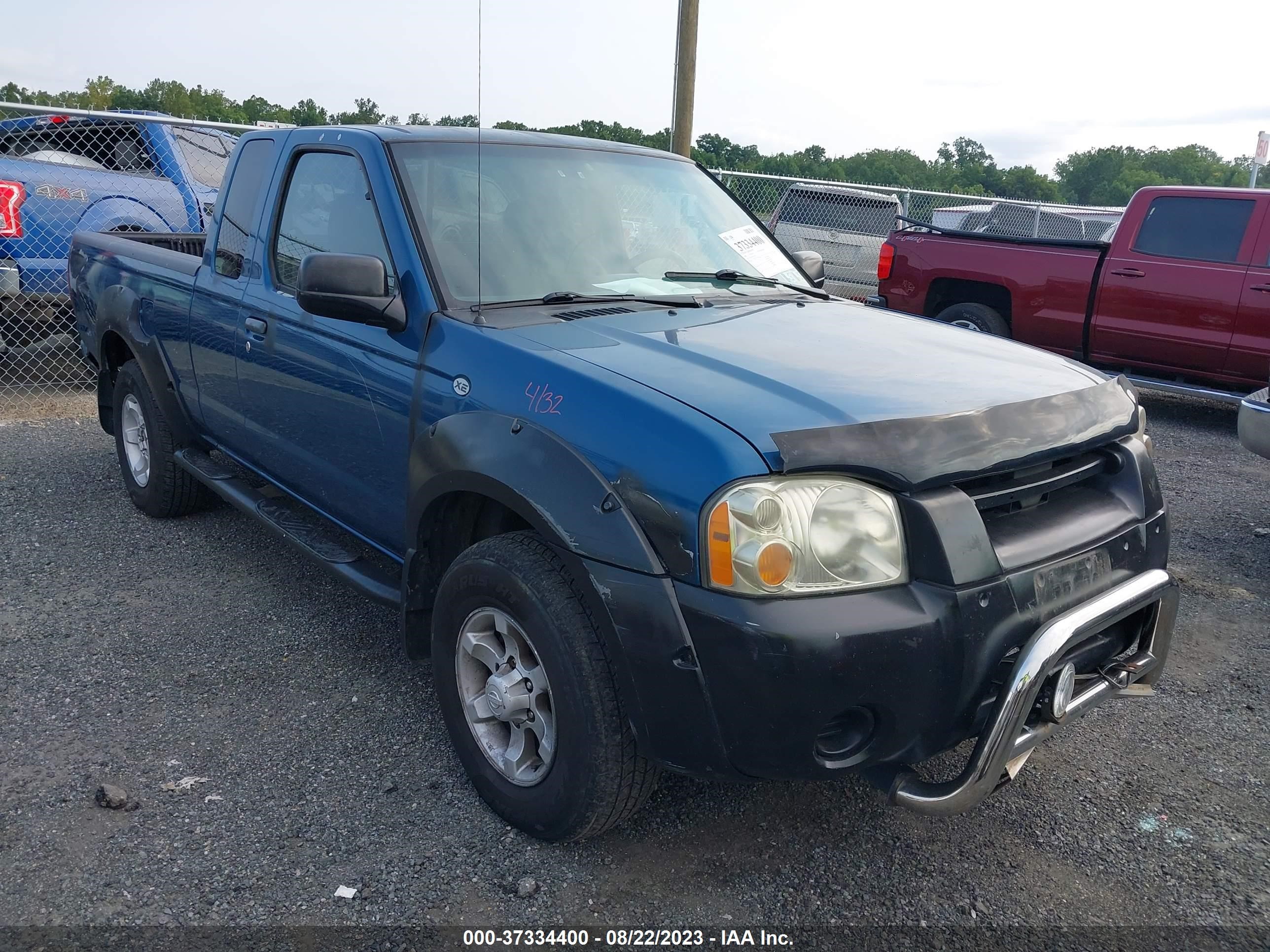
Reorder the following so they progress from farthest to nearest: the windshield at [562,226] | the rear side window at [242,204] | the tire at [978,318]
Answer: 1. the tire at [978,318]
2. the rear side window at [242,204]
3. the windshield at [562,226]

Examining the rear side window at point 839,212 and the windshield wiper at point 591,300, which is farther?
the rear side window at point 839,212

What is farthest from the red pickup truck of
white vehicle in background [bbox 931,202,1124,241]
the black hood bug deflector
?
the black hood bug deflector

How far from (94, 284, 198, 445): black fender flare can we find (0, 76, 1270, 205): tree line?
1296mm

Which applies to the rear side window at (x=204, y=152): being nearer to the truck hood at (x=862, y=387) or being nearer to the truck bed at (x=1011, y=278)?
the truck bed at (x=1011, y=278)

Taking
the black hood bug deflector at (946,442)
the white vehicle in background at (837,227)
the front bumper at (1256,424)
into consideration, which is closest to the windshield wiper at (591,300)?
the black hood bug deflector at (946,442)

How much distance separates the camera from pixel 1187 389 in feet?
26.5

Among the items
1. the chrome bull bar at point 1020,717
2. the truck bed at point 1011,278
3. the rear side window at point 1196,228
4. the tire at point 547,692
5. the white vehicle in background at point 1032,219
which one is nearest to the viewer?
the chrome bull bar at point 1020,717

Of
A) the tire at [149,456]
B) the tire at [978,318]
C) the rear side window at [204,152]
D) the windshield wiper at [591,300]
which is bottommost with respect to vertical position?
the tire at [149,456]

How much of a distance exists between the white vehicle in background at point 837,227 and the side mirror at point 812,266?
7.96 meters

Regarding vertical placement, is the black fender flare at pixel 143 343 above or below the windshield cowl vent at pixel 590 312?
below

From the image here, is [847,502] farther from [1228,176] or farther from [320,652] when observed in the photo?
[1228,176]

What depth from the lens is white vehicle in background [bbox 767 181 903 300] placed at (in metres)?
12.1

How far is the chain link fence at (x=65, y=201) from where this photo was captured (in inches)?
299

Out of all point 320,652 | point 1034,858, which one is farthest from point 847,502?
point 320,652
